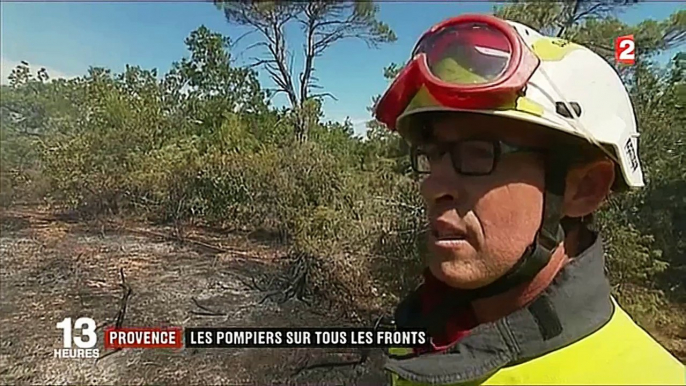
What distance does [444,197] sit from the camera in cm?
39

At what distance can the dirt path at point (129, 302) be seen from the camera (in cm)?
135

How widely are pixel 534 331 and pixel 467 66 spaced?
191 millimetres

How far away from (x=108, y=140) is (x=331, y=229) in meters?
0.64

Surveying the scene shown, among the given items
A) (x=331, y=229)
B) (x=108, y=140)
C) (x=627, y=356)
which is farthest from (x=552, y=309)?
(x=108, y=140)

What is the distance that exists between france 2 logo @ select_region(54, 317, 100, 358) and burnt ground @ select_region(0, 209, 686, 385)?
2 cm

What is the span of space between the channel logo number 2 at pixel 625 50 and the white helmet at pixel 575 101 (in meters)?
0.80

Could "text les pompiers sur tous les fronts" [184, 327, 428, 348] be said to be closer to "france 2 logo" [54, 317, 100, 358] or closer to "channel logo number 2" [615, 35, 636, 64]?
"france 2 logo" [54, 317, 100, 358]

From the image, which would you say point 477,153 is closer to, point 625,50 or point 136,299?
point 625,50

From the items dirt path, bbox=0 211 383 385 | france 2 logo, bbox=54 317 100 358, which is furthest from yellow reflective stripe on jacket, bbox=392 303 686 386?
france 2 logo, bbox=54 317 100 358

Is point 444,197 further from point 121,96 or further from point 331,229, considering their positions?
point 121,96

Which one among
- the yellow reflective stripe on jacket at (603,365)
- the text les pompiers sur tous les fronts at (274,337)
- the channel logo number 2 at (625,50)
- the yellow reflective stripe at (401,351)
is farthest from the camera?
the text les pompiers sur tous les fronts at (274,337)

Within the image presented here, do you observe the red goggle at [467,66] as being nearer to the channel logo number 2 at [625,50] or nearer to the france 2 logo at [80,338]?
the channel logo number 2 at [625,50]

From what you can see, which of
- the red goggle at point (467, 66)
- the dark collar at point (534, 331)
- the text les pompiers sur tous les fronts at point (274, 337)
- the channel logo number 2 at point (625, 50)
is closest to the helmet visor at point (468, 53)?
the red goggle at point (467, 66)

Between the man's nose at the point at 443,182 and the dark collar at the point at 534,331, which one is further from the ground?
the man's nose at the point at 443,182
